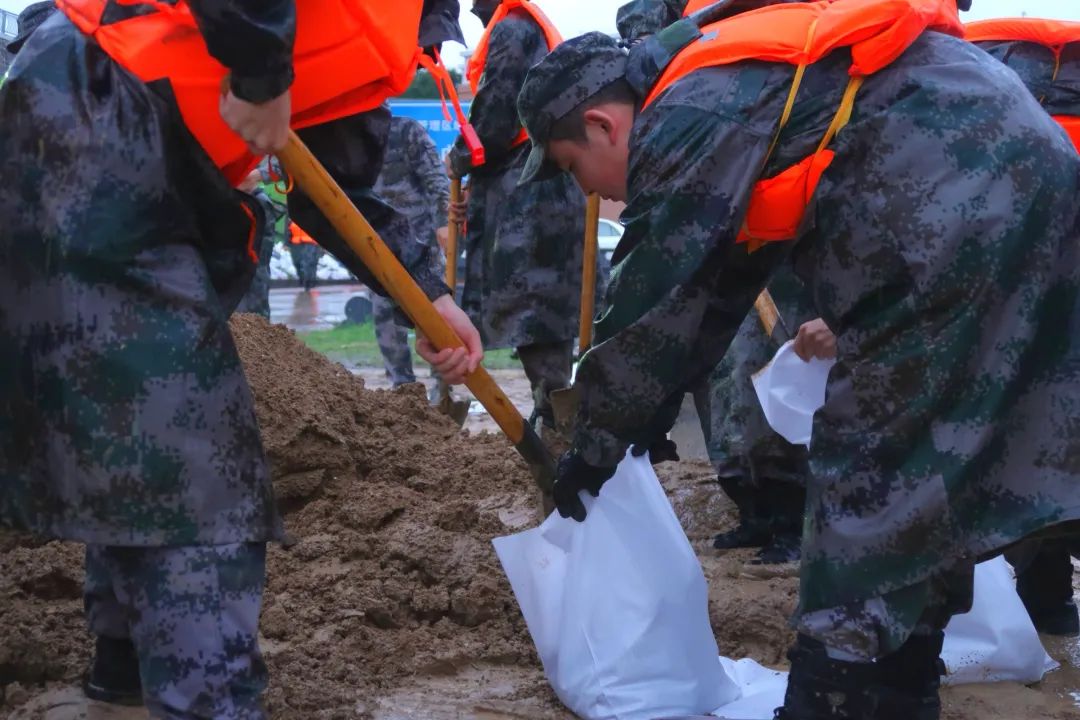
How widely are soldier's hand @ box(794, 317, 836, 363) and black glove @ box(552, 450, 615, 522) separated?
1.82 ft

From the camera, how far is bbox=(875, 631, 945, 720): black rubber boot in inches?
92.8

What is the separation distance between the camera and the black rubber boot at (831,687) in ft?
7.50

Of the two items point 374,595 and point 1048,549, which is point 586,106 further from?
point 1048,549

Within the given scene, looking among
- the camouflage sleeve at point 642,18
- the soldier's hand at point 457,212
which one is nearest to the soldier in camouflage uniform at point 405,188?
the soldier's hand at point 457,212

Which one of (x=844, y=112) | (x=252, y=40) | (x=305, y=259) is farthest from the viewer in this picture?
(x=305, y=259)

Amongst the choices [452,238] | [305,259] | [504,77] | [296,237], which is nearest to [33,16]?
[504,77]

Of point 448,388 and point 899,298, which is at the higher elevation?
point 899,298

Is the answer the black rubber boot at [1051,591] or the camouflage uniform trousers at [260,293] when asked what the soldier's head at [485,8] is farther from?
the black rubber boot at [1051,591]

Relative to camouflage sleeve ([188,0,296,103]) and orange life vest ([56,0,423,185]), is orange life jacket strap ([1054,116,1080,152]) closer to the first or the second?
orange life vest ([56,0,423,185])

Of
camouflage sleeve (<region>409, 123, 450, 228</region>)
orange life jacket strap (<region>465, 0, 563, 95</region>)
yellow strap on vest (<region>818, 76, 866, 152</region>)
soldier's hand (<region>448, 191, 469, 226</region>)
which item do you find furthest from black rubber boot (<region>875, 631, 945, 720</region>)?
camouflage sleeve (<region>409, 123, 450, 228</region>)

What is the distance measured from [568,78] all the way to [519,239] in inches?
114

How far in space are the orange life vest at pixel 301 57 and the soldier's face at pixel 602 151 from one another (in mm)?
400

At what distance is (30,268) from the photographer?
6.19ft

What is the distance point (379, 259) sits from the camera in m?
2.38
